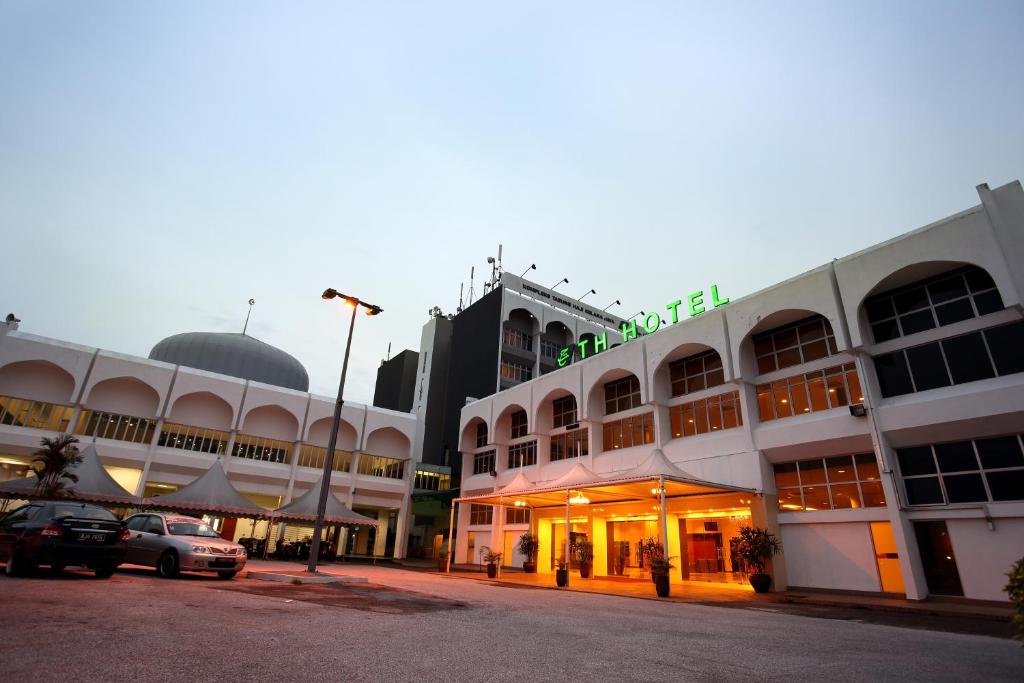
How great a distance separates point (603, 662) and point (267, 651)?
3532 millimetres

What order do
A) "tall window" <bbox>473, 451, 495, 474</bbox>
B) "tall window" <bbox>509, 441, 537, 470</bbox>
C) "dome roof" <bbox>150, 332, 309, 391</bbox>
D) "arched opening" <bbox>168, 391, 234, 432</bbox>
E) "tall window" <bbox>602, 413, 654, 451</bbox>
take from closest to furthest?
"tall window" <bbox>602, 413, 654, 451</bbox>, "arched opening" <bbox>168, 391, 234, 432</bbox>, "tall window" <bbox>509, 441, 537, 470</bbox>, "tall window" <bbox>473, 451, 495, 474</bbox>, "dome roof" <bbox>150, 332, 309, 391</bbox>

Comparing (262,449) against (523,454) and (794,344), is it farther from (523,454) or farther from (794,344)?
(794,344)

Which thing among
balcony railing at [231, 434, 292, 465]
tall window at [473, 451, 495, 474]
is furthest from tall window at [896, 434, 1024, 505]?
balcony railing at [231, 434, 292, 465]

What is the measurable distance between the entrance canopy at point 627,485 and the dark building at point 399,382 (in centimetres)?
4060

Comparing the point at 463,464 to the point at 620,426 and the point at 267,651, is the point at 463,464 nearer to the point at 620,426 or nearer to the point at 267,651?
the point at 620,426

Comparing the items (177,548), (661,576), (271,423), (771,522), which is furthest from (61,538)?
(271,423)

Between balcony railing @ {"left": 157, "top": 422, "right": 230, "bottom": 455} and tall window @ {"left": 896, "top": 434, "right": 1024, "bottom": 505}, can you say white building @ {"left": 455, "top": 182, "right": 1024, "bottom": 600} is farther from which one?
balcony railing @ {"left": 157, "top": 422, "right": 230, "bottom": 455}

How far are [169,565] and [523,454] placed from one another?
27570 millimetres

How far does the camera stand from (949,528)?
59.3ft

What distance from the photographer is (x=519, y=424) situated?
4091 cm

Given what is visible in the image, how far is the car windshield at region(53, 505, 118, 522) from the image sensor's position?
10945mm

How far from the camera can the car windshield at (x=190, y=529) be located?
1419cm

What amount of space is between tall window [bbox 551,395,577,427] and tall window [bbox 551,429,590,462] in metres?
0.89

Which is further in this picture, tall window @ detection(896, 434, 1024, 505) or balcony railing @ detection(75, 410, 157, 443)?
balcony railing @ detection(75, 410, 157, 443)
